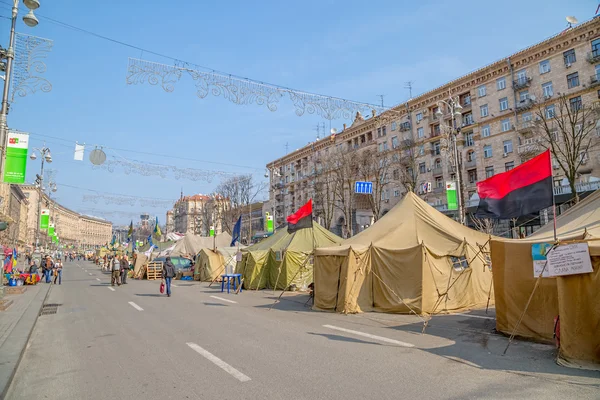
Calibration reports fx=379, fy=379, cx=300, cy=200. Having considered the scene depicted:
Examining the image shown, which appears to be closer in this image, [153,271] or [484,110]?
[153,271]

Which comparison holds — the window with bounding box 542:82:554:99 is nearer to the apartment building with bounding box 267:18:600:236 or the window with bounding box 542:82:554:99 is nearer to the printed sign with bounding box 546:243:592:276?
the apartment building with bounding box 267:18:600:236

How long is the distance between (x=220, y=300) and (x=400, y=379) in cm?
1156

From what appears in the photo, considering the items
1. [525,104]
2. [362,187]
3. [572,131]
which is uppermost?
[525,104]

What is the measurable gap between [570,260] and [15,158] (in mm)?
16352

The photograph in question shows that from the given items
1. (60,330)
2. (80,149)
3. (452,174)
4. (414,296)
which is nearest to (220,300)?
(60,330)

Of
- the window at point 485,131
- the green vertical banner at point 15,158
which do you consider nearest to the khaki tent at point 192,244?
the green vertical banner at point 15,158

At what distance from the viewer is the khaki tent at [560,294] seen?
604cm

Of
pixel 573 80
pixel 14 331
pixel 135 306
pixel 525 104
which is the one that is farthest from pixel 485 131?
pixel 14 331

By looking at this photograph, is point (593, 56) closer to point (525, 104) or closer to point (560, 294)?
point (525, 104)

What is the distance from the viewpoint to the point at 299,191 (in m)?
69.6

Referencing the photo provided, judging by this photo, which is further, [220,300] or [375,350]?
[220,300]

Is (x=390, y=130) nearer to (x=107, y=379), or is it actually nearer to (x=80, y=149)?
(x=80, y=149)

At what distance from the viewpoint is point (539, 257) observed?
742cm

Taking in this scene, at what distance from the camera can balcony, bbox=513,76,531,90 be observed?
38438 millimetres
